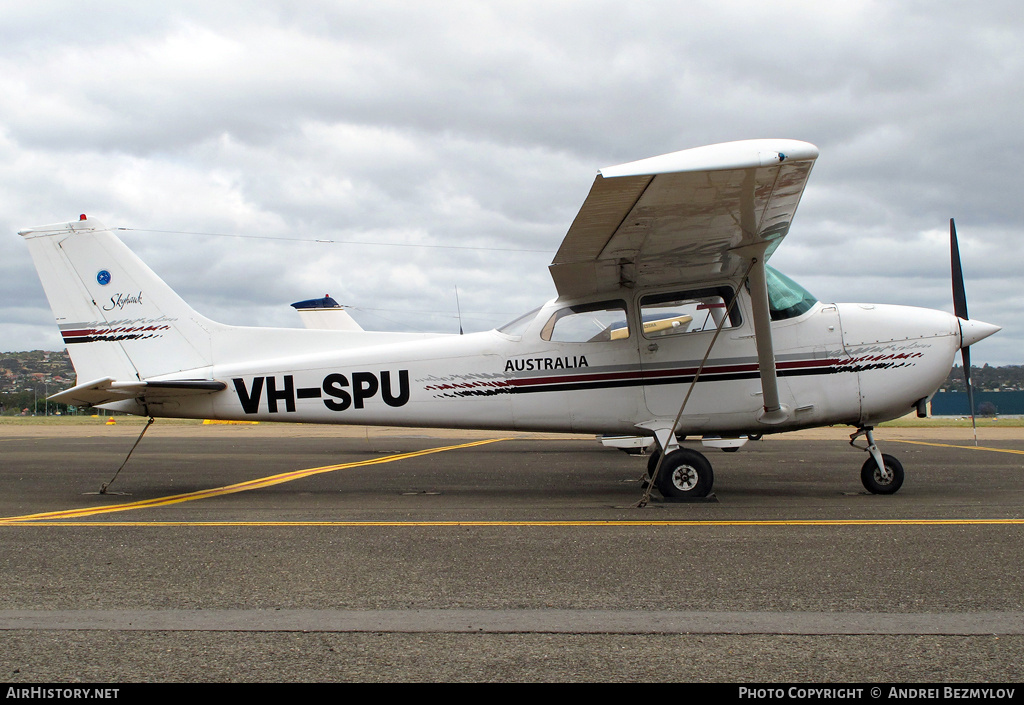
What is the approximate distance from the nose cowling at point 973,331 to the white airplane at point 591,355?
0.8 inches

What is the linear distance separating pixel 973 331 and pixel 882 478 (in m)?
1.83

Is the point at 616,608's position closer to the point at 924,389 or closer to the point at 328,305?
the point at 924,389

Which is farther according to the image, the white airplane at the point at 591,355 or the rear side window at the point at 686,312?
the rear side window at the point at 686,312

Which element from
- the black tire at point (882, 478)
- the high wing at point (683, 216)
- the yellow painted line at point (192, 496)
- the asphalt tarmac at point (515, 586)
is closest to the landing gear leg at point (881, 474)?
the black tire at point (882, 478)

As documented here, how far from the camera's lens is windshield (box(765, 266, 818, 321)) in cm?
814

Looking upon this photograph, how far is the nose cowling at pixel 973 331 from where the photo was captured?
8062 mm

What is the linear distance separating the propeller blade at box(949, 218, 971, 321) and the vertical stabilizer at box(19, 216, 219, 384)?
8.49m

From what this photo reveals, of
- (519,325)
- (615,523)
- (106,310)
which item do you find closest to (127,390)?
(106,310)

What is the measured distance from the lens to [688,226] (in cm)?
700

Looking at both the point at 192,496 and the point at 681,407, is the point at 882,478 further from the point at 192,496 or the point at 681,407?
the point at 192,496

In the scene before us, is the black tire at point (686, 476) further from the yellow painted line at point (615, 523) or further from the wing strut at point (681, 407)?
the yellow painted line at point (615, 523)

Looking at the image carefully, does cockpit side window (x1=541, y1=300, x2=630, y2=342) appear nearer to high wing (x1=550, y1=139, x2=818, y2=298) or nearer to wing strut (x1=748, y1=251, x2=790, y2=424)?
high wing (x1=550, y1=139, x2=818, y2=298)

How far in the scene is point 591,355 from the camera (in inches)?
327

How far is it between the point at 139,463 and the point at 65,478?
2.40 meters
